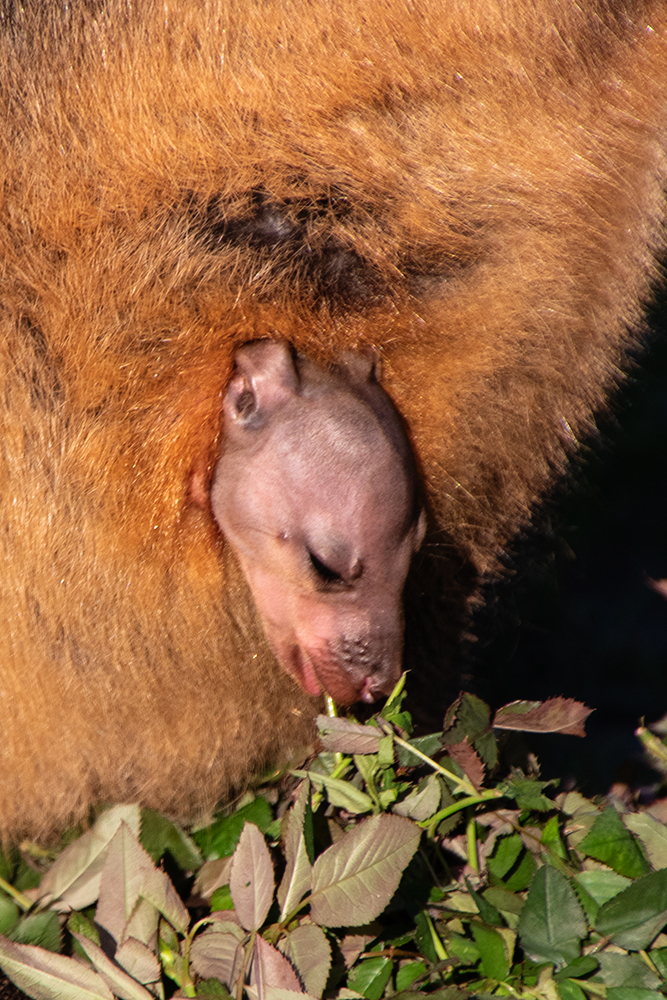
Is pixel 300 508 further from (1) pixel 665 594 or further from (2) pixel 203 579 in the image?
(1) pixel 665 594

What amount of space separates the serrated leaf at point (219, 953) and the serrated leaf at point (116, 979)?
42mm

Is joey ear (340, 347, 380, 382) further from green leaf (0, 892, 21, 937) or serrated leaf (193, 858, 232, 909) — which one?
green leaf (0, 892, 21, 937)

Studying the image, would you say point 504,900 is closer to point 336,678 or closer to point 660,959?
point 660,959

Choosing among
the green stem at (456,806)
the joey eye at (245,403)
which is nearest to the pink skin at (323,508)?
the joey eye at (245,403)

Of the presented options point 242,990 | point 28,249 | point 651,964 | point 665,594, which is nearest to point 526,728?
point 651,964

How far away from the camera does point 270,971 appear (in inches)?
27.0

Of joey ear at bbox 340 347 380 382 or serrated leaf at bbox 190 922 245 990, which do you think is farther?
joey ear at bbox 340 347 380 382

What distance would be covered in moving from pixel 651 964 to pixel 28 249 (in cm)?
73

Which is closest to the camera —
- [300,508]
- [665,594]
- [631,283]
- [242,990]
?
[242,990]

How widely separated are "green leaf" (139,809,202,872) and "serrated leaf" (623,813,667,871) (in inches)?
14.4

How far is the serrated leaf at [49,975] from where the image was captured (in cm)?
74

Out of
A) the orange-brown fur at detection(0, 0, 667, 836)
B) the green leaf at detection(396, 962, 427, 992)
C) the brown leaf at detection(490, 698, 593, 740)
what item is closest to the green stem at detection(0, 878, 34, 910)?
the orange-brown fur at detection(0, 0, 667, 836)

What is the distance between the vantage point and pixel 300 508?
31.7 inches

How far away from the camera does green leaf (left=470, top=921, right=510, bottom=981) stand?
2.37 ft
